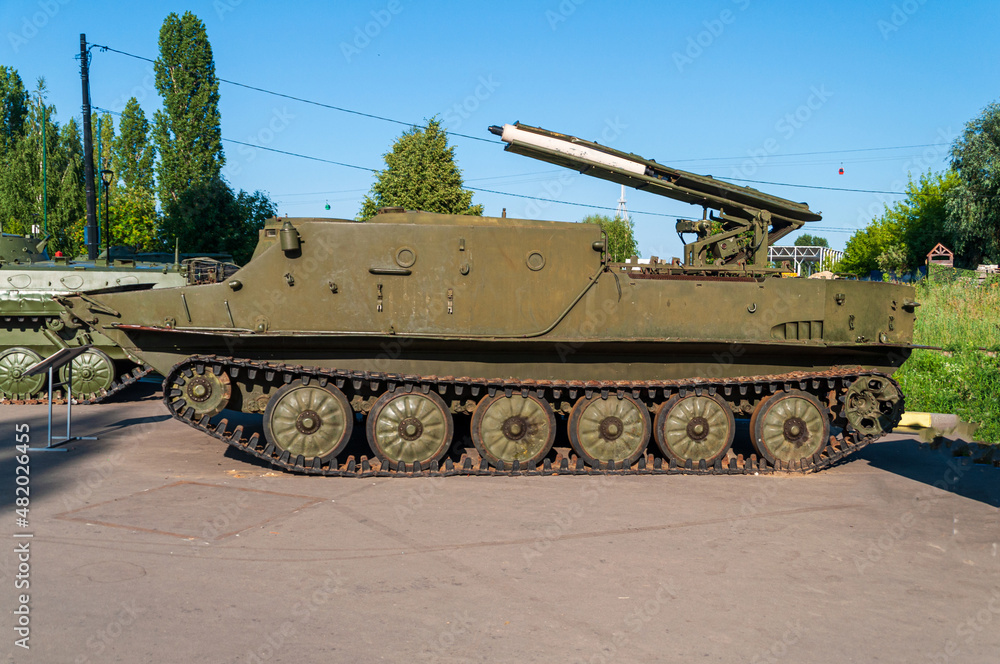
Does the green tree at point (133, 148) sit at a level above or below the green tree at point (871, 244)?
above

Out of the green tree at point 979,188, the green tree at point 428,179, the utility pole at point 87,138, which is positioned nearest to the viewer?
the utility pole at point 87,138

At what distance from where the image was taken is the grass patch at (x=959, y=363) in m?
14.2

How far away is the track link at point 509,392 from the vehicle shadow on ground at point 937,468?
0.88 meters

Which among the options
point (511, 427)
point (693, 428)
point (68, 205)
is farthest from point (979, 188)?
point (68, 205)

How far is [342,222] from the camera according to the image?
9992 mm

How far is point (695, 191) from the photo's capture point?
11.7m

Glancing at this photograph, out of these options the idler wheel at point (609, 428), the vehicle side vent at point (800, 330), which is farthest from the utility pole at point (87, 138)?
the vehicle side vent at point (800, 330)

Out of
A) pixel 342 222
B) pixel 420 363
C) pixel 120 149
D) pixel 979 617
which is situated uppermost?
pixel 120 149

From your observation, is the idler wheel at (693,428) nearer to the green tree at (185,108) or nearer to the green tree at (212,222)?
the green tree at (212,222)

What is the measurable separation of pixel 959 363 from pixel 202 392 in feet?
48.5

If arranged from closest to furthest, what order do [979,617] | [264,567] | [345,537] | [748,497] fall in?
[979,617]
[264,567]
[345,537]
[748,497]

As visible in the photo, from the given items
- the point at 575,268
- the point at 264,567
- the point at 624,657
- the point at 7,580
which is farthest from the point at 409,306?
the point at 624,657

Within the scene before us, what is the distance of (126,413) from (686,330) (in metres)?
10.5

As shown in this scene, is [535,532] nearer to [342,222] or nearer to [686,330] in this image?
[686,330]
